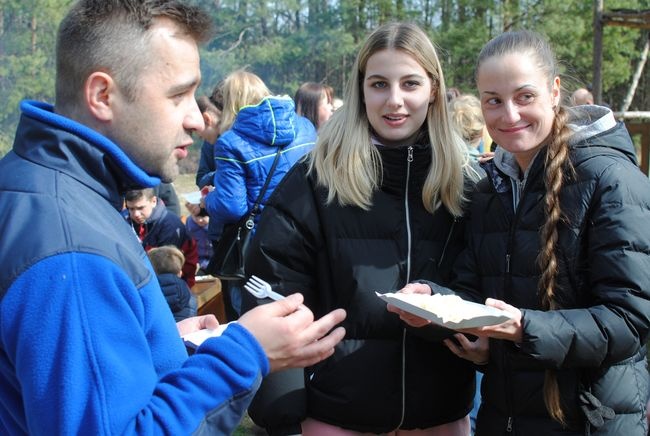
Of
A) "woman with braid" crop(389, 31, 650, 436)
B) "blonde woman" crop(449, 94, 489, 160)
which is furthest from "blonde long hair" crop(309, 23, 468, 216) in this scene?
"blonde woman" crop(449, 94, 489, 160)

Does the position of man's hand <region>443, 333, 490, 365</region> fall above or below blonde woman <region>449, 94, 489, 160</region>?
below

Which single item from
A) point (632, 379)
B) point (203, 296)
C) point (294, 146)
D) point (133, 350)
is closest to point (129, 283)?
point (133, 350)

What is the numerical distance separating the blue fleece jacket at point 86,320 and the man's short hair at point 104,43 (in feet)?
0.32

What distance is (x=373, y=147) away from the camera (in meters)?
2.52

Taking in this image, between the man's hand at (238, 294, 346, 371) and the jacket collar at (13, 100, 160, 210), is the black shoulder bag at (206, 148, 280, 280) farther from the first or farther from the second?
the jacket collar at (13, 100, 160, 210)

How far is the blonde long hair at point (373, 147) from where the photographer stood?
2.42 m

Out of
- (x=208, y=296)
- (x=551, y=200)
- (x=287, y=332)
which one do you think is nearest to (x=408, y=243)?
(x=551, y=200)

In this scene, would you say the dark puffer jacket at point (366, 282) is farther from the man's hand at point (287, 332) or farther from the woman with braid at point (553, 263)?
the man's hand at point (287, 332)

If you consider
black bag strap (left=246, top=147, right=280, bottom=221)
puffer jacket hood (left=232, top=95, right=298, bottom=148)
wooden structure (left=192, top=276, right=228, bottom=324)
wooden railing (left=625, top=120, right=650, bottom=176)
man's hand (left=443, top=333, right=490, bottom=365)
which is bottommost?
wooden structure (left=192, top=276, right=228, bottom=324)

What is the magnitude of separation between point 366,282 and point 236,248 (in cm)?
207

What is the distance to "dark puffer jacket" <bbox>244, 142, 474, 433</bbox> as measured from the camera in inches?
92.6

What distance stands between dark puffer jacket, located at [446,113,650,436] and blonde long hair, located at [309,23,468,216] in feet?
0.74

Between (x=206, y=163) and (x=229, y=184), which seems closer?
(x=229, y=184)

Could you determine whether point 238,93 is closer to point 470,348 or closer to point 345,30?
point 470,348
